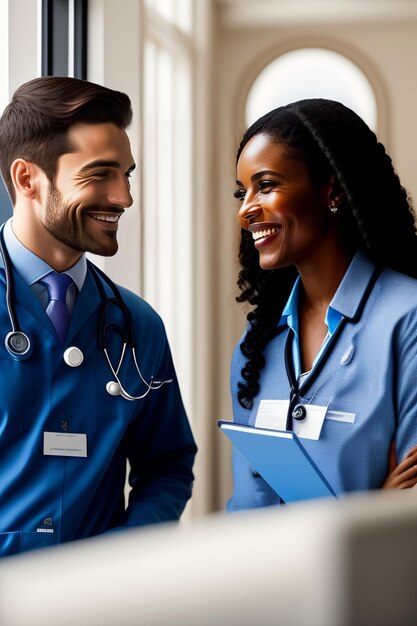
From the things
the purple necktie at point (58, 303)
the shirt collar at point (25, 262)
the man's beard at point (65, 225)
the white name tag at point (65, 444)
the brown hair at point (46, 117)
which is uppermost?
the brown hair at point (46, 117)

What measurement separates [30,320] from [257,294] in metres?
0.53

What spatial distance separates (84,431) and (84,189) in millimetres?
434

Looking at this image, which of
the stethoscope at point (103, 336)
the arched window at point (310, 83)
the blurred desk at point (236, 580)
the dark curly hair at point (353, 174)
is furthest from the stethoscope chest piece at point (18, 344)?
the arched window at point (310, 83)

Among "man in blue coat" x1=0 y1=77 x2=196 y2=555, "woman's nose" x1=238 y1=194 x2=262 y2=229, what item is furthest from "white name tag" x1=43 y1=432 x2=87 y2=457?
"woman's nose" x1=238 y1=194 x2=262 y2=229

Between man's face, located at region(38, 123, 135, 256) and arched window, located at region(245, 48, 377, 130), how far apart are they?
2226mm

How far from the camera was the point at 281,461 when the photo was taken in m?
1.38

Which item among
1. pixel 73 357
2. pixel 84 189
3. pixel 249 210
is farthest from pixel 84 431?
pixel 249 210

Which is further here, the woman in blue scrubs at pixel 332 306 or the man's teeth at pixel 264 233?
the man's teeth at pixel 264 233

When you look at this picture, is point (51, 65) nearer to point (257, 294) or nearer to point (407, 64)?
point (257, 294)

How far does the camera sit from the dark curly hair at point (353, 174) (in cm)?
149

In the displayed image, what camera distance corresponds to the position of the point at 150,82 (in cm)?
270

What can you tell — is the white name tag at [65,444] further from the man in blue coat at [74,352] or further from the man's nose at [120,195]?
the man's nose at [120,195]

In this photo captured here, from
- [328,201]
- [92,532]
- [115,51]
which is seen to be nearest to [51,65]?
[115,51]

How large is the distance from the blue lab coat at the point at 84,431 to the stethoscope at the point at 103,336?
11mm
